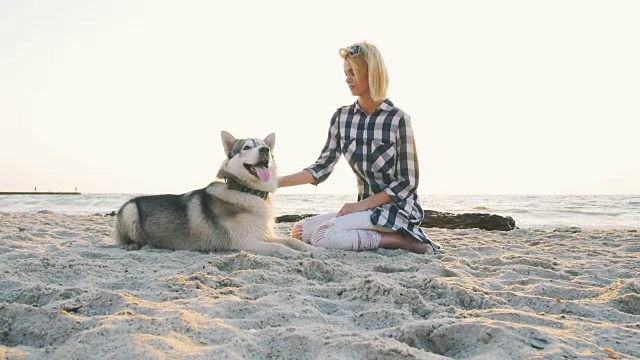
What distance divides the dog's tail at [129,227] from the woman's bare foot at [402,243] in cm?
232

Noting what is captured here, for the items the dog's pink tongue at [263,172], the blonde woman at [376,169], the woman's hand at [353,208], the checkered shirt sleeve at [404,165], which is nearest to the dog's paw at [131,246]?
the dog's pink tongue at [263,172]

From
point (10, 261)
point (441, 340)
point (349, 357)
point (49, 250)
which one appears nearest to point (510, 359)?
point (441, 340)

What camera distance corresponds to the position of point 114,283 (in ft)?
9.37

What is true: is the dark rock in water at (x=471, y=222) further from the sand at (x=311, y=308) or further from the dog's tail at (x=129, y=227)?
the dog's tail at (x=129, y=227)

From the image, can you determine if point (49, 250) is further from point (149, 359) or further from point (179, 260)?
point (149, 359)

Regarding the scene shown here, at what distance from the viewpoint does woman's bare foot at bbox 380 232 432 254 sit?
4477 mm

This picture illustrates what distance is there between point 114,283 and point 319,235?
208cm

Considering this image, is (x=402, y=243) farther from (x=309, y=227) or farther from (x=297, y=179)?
(x=297, y=179)

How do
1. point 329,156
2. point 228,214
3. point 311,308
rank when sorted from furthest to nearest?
point 329,156 < point 228,214 < point 311,308

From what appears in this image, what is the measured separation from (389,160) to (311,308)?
2.36 metres

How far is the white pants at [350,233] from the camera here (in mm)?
4376

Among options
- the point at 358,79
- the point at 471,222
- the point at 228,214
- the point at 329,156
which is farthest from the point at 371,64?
the point at 471,222

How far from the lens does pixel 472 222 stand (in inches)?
309

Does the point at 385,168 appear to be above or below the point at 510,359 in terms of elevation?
above
